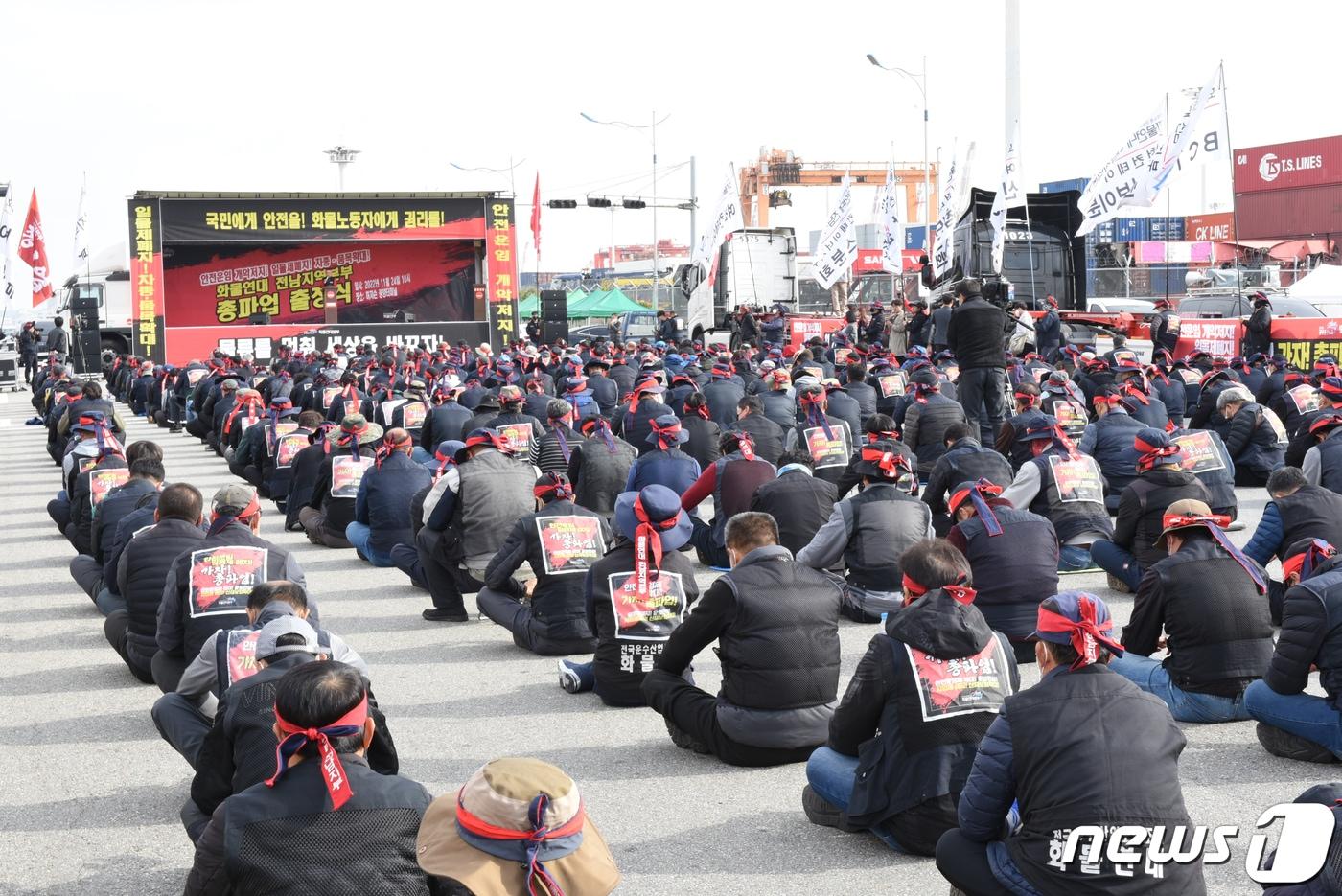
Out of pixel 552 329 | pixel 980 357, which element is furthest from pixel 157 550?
pixel 552 329

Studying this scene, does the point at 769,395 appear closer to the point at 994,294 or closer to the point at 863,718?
the point at 994,294

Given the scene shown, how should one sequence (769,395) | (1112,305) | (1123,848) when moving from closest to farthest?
(1123,848)
(769,395)
(1112,305)

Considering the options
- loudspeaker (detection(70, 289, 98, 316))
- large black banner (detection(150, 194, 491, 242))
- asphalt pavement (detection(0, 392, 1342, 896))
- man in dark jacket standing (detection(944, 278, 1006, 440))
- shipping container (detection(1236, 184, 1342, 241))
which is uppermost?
shipping container (detection(1236, 184, 1342, 241))

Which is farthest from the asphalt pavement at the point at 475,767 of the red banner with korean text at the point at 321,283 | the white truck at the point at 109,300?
the white truck at the point at 109,300

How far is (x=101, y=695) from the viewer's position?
27.8 feet

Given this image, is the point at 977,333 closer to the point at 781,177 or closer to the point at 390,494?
the point at 390,494

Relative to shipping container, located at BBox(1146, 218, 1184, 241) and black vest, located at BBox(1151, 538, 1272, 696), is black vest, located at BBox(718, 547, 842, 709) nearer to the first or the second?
black vest, located at BBox(1151, 538, 1272, 696)

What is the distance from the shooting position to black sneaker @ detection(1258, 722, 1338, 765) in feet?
21.4

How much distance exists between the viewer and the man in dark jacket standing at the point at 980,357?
15750 millimetres

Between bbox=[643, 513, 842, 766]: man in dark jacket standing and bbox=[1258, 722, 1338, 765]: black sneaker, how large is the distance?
1875 mm

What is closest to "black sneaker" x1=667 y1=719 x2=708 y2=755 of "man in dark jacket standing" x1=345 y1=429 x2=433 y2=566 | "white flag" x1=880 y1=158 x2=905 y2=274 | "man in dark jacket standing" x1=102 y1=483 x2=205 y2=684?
"man in dark jacket standing" x1=102 y1=483 x2=205 y2=684

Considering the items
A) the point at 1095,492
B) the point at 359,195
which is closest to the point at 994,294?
the point at 1095,492

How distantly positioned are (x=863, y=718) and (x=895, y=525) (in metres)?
3.64

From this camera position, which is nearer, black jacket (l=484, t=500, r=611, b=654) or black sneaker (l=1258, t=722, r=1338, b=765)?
black sneaker (l=1258, t=722, r=1338, b=765)
